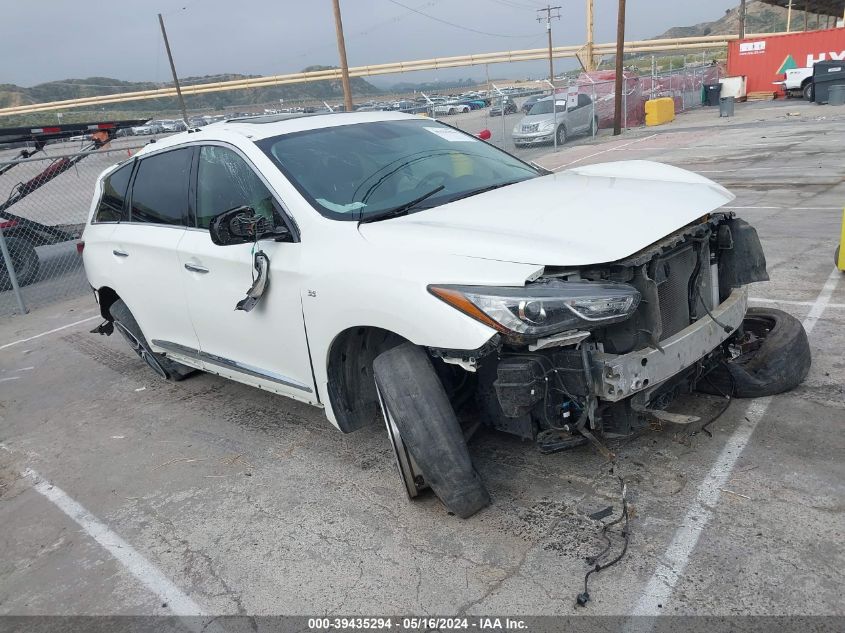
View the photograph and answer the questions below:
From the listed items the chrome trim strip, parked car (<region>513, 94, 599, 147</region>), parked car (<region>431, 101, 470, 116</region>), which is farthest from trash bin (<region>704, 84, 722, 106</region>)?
the chrome trim strip

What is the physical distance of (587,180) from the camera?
3.99m

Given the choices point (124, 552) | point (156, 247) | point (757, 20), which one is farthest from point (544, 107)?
point (757, 20)

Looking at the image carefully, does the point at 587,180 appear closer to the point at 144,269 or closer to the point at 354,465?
the point at 354,465

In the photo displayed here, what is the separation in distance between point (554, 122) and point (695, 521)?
1892 centimetres

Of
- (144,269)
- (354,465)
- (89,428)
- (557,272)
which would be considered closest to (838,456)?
(557,272)

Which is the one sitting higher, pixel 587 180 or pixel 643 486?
pixel 587 180

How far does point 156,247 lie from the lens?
15.2 feet

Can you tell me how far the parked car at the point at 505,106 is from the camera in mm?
21141

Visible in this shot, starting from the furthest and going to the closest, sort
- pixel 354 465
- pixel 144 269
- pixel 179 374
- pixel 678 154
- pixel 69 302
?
pixel 678 154
pixel 69 302
pixel 179 374
pixel 144 269
pixel 354 465

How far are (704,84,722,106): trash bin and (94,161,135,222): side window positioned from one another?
100 ft

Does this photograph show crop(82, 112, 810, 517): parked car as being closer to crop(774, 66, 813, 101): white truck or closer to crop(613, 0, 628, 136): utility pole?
crop(613, 0, 628, 136): utility pole

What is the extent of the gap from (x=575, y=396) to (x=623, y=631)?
930 mm

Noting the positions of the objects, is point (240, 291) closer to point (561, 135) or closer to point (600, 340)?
point (600, 340)

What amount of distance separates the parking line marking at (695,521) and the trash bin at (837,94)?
81.9 ft
